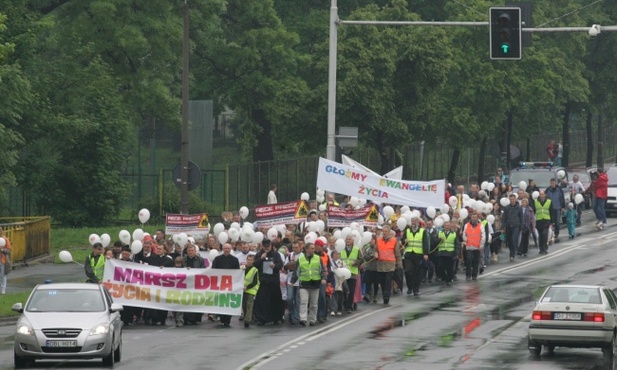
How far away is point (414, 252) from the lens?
33.8 m

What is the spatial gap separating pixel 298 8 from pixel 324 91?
611 inches

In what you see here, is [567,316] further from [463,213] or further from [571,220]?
[571,220]

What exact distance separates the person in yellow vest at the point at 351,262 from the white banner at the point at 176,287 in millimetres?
2719

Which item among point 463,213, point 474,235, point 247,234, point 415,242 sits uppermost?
point 463,213

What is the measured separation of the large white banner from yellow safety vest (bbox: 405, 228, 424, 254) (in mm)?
3088

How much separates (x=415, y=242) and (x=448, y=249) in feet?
5.46

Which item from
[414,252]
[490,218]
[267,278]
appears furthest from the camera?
[490,218]

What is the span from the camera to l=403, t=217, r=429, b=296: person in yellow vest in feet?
111

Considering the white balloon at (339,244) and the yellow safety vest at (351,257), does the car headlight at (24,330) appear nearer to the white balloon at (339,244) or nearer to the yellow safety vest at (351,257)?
the white balloon at (339,244)

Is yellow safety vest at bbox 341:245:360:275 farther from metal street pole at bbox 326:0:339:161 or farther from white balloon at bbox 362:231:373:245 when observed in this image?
metal street pole at bbox 326:0:339:161

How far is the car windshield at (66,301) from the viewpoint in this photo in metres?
22.5

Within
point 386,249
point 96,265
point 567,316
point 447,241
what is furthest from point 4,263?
point 567,316

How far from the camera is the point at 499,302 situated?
105 feet

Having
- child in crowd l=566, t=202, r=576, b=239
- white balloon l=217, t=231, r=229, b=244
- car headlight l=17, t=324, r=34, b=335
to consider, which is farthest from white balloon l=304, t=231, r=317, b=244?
child in crowd l=566, t=202, r=576, b=239
